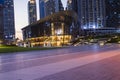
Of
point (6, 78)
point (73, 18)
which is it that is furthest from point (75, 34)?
point (6, 78)

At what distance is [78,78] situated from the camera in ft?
37.0

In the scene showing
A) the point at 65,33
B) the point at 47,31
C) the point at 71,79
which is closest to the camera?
the point at 71,79

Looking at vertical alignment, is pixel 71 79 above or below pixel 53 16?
below

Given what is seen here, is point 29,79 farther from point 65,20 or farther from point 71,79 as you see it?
point 65,20

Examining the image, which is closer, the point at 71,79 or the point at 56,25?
the point at 71,79

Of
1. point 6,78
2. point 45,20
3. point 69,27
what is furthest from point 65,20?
point 6,78

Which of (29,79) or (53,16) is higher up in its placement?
(53,16)

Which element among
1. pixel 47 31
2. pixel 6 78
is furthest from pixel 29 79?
pixel 47 31

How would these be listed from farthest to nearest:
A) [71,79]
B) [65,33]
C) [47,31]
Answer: [47,31] → [65,33] → [71,79]

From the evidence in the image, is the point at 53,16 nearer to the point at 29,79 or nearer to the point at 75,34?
the point at 75,34

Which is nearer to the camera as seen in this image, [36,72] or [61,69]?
[36,72]

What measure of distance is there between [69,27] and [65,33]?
4.40 meters

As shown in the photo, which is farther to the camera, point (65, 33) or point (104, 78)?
point (65, 33)

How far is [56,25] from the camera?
609ft
